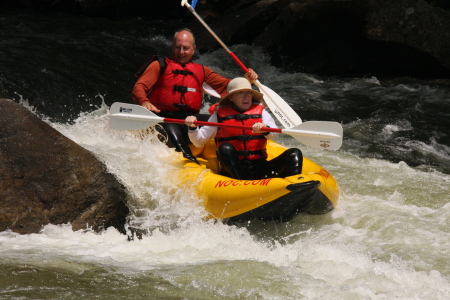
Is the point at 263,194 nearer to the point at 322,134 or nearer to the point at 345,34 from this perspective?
the point at 322,134

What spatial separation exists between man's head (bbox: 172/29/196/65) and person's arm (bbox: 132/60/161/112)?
229 mm

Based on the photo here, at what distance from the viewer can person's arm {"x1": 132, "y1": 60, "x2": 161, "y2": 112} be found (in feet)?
16.2

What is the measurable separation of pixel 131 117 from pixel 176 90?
2.08 feet

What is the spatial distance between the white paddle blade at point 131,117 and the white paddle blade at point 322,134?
1159 mm

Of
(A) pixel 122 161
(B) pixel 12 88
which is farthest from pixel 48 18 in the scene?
(A) pixel 122 161

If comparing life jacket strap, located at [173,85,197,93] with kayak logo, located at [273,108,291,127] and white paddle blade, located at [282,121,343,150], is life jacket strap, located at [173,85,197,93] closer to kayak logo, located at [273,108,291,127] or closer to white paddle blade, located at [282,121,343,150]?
kayak logo, located at [273,108,291,127]

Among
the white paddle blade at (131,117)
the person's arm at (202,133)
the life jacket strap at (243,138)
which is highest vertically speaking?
the white paddle blade at (131,117)

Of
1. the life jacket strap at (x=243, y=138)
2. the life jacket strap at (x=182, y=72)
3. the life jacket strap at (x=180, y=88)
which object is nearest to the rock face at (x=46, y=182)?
the life jacket strap at (x=243, y=138)

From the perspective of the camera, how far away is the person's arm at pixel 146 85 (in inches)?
195

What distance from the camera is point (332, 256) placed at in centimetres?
358

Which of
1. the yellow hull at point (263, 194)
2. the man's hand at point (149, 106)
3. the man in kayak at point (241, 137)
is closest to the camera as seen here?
→ the yellow hull at point (263, 194)

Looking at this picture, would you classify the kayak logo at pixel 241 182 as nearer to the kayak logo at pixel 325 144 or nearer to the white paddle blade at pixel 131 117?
the kayak logo at pixel 325 144

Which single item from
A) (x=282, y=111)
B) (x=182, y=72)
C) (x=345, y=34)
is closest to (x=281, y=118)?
(x=282, y=111)

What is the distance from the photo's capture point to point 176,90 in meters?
5.07
